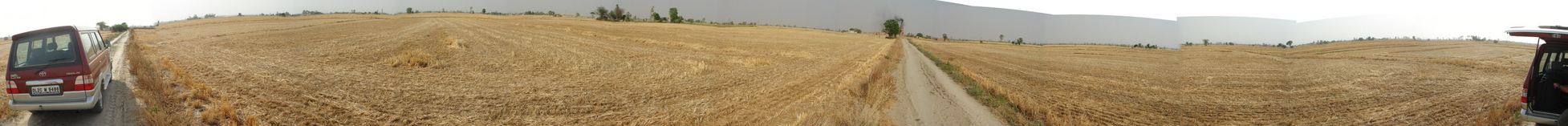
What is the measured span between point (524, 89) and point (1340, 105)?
9.94 metres

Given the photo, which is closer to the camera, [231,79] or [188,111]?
[188,111]

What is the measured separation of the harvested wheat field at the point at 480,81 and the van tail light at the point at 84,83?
64 centimetres

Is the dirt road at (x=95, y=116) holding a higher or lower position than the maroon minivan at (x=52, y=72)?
lower

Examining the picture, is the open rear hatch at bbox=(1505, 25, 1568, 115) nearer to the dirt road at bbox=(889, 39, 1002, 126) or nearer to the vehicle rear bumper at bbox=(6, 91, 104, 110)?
the dirt road at bbox=(889, 39, 1002, 126)

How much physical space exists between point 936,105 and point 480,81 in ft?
23.2

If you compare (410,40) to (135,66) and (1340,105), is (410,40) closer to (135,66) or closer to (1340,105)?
(135,66)

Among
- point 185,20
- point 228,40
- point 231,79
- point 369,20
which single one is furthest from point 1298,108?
point 185,20

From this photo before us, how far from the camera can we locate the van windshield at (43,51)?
17.8ft

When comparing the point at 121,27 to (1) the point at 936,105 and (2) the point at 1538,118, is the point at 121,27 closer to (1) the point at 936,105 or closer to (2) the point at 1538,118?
(1) the point at 936,105

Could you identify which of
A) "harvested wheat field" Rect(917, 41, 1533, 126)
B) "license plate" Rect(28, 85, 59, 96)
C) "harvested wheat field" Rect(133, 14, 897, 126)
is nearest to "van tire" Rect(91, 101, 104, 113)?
"harvested wheat field" Rect(133, 14, 897, 126)

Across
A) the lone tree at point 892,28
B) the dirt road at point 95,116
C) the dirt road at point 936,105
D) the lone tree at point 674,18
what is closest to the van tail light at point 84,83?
the dirt road at point 95,116

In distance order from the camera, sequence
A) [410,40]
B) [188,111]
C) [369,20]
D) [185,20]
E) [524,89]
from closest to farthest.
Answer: [188,111] → [524,89] → [410,40] → [185,20] → [369,20]

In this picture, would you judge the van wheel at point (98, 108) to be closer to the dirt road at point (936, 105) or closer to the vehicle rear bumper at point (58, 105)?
the vehicle rear bumper at point (58, 105)

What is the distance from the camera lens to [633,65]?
11898 mm
